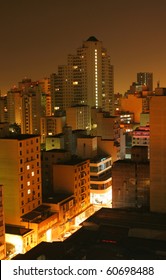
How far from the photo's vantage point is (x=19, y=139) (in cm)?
1219

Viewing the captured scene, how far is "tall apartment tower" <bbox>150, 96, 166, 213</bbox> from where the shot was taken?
40.4 ft

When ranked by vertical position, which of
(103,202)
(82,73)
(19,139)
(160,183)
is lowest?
(103,202)

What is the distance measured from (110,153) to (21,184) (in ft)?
22.0

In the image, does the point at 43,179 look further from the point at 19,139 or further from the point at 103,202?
the point at 19,139

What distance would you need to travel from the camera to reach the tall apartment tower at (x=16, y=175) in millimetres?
12117

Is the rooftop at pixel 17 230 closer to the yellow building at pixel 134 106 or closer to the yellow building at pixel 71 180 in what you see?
the yellow building at pixel 71 180

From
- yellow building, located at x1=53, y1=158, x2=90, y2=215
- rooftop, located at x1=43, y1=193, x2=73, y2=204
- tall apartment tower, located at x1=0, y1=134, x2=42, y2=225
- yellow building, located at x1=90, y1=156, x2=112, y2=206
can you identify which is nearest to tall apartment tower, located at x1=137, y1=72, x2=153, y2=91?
yellow building, located at x1=90, y1=156, x2=112, y2=206

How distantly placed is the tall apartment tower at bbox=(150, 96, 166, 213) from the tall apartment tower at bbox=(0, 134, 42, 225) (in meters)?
3.32

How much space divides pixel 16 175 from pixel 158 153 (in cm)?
385

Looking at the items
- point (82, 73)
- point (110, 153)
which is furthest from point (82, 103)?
point (110, 153)

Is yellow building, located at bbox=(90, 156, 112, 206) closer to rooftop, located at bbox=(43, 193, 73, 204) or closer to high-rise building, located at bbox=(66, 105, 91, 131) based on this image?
rooftop, located at bbox=(43, 193, 73, 204)

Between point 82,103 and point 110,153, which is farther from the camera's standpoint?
point 82,103

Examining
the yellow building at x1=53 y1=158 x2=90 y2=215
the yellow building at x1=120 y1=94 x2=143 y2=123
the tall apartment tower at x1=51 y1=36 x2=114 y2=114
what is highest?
the tall apartment tower at x1=51 y1=36 x2=114 y2=114

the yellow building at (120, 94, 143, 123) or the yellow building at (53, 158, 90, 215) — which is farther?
the yellow building at (120, 94, 143, 123)
